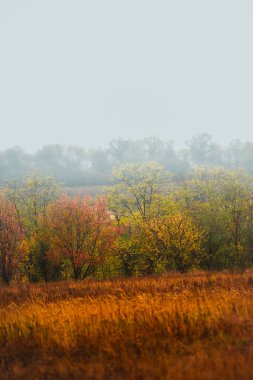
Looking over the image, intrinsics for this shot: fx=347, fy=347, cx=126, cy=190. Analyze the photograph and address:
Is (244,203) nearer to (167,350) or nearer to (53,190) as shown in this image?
(53,190)

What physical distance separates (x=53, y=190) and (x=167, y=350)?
46.3m

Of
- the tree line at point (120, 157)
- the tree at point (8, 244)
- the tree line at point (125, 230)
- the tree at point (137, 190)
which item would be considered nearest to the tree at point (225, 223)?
the tree line at point (125, 230)

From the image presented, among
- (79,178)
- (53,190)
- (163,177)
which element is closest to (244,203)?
(163,177)

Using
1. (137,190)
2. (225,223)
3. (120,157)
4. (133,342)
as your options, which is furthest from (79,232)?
(120,157)

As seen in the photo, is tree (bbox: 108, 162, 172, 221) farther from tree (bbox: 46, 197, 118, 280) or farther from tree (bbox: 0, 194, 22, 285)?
tree (bbox: 0, 194, 22, 285)

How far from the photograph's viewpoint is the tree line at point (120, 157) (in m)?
139

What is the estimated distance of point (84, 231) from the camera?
32125 mm

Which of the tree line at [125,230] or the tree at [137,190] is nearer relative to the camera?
the tree line at [125,230]

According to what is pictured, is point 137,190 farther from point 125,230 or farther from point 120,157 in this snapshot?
point 120,157

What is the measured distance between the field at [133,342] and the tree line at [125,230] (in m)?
20.5

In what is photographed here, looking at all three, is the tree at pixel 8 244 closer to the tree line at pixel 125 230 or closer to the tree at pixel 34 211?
the tree line at pixel 125 230

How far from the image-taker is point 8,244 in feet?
91.1

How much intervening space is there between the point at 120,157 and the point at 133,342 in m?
148

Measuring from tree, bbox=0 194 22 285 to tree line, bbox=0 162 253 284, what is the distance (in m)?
0.08
